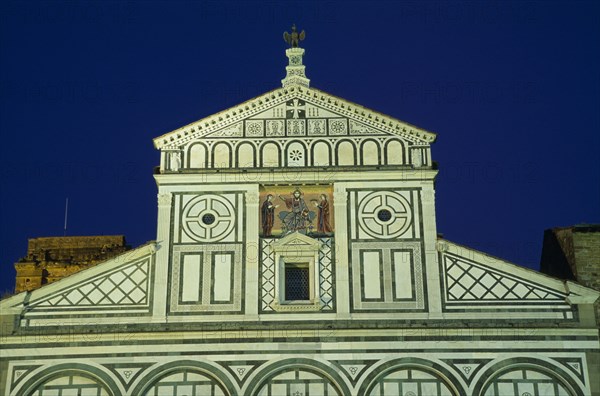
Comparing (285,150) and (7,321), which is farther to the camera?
(285,150)

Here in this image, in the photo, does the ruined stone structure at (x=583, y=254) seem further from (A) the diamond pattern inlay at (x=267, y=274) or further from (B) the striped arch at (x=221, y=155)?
(B) the striped arch at (x=221, y=155)

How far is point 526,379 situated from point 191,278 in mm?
7952

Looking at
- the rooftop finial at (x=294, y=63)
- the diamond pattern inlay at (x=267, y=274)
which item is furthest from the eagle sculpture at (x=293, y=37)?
the diamond pattern inlay at (x=267, y=274)

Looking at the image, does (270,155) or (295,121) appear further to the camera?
(295,121)

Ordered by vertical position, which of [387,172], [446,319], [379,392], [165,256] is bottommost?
[379,392]

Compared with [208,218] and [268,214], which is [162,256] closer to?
[208,218]

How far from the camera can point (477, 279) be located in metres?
25.0

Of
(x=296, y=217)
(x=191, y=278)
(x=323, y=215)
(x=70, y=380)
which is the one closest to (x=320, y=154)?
(x=323, y=215)

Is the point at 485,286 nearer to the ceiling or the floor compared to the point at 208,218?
nearer to the floor

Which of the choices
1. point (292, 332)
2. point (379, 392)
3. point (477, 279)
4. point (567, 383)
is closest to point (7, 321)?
point (292, 332)

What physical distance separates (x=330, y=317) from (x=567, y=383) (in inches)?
214

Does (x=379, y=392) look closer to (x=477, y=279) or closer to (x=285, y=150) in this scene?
(x=477, y=279)

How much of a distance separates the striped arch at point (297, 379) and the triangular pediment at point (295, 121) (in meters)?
5.80

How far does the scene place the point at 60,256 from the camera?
33094mm
